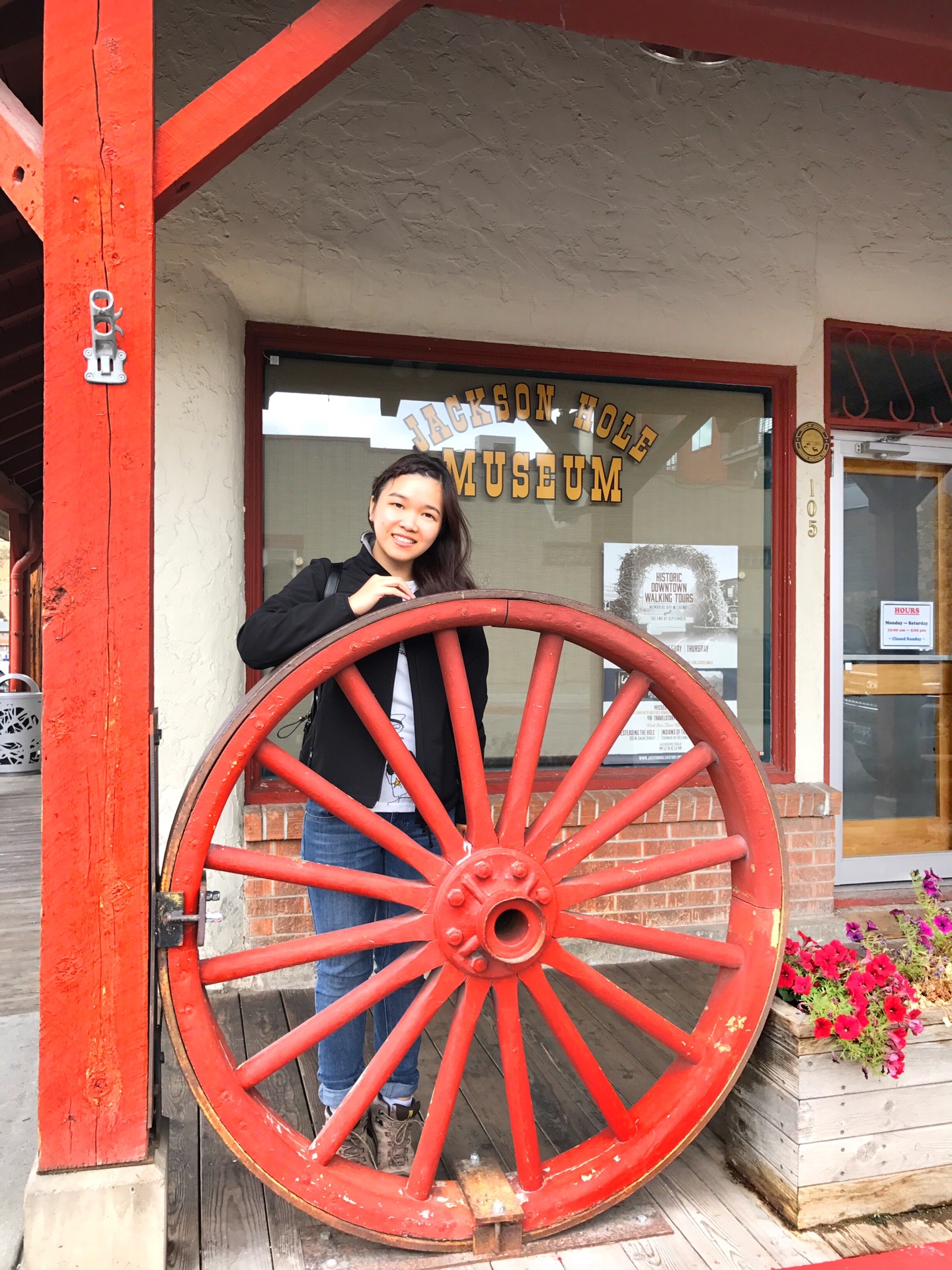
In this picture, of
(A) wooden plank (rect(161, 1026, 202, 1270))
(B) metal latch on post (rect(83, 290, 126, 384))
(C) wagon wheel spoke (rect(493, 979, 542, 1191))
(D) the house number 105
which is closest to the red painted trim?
(D) the house number 105

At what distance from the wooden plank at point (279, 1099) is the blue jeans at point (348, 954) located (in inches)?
9.9

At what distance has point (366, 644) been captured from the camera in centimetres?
181

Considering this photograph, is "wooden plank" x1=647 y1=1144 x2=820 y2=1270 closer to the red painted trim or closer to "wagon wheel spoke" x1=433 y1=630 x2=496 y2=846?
"wagon wheel spoke" x1=433 y1=630 x2=496 y2=846

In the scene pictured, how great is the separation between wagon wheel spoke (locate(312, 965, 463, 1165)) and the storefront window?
1.79m

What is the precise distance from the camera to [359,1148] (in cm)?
212

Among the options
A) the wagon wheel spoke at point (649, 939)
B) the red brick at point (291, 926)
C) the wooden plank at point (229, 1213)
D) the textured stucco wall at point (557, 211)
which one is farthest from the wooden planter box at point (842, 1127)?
the textured stucco wall at point (557, 211)

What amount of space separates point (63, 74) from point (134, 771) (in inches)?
51.2

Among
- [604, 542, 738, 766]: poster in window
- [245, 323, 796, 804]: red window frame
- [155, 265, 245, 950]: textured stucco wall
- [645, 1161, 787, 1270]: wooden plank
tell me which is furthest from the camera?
[604, 542, 738, 766]: poster in window

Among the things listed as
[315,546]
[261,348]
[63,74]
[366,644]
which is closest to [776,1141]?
[366,644]

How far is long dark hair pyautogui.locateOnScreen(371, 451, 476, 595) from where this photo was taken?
2098mm

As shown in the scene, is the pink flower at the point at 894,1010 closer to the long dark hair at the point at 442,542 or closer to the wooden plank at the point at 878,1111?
the wooden plank at the point at 878,1111

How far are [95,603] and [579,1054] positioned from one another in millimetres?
1326

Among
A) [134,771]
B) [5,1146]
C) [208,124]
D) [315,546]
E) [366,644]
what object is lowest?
[5,1146]

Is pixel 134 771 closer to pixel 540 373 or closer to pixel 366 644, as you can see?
pixel 366 644
